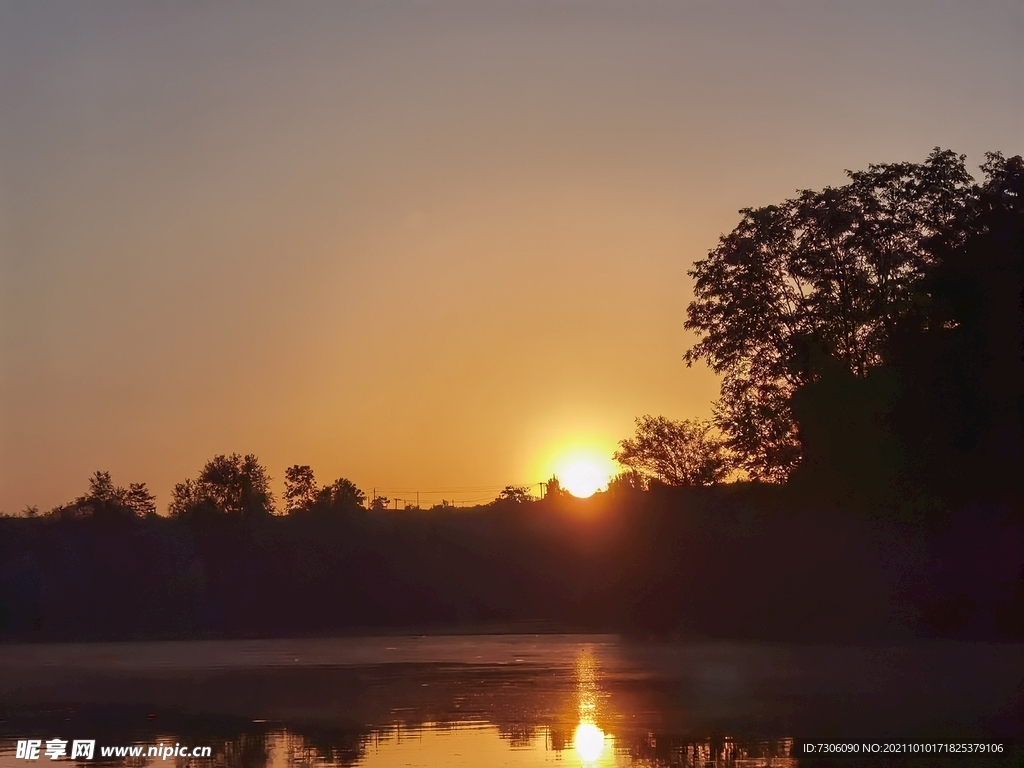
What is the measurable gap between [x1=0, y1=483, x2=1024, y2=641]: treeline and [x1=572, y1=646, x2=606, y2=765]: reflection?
15.5 m

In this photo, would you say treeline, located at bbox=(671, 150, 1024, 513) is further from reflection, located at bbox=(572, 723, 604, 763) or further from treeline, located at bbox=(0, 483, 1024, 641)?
reflection, located at bbox=(572, 723, 604, 763)

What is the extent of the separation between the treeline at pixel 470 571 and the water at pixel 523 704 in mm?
7986

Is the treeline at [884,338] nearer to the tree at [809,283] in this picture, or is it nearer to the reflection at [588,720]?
the tree at [809,283]

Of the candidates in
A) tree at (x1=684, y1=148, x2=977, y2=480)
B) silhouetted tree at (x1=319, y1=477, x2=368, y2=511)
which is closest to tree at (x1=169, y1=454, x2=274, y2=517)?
silhouetted tree at (x1=319, y1=477, x2=368, y2=511)

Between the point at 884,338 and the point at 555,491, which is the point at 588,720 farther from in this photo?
the point at 555,491

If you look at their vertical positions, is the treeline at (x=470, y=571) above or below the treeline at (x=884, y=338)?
below

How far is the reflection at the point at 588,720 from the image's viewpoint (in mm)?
15828

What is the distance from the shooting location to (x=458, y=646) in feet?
132

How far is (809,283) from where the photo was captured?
4562 cm

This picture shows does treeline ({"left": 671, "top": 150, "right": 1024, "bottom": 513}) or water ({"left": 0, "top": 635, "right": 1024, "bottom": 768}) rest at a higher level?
treeline ({"left": 671, "top": 150, "right": 1024, "bottom": 513})

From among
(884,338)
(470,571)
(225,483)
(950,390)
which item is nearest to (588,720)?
(950,390)

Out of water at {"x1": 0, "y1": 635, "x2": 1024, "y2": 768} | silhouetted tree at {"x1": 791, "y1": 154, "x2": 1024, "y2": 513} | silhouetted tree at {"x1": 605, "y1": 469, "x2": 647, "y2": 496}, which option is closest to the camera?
water at {"x1": 0, "y1": 635, "x2": 1024, "y2": 768}

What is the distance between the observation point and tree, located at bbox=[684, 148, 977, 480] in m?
43.5

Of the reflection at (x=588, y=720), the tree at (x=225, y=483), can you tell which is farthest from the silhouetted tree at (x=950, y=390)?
the tree at (x=225, y=483)
